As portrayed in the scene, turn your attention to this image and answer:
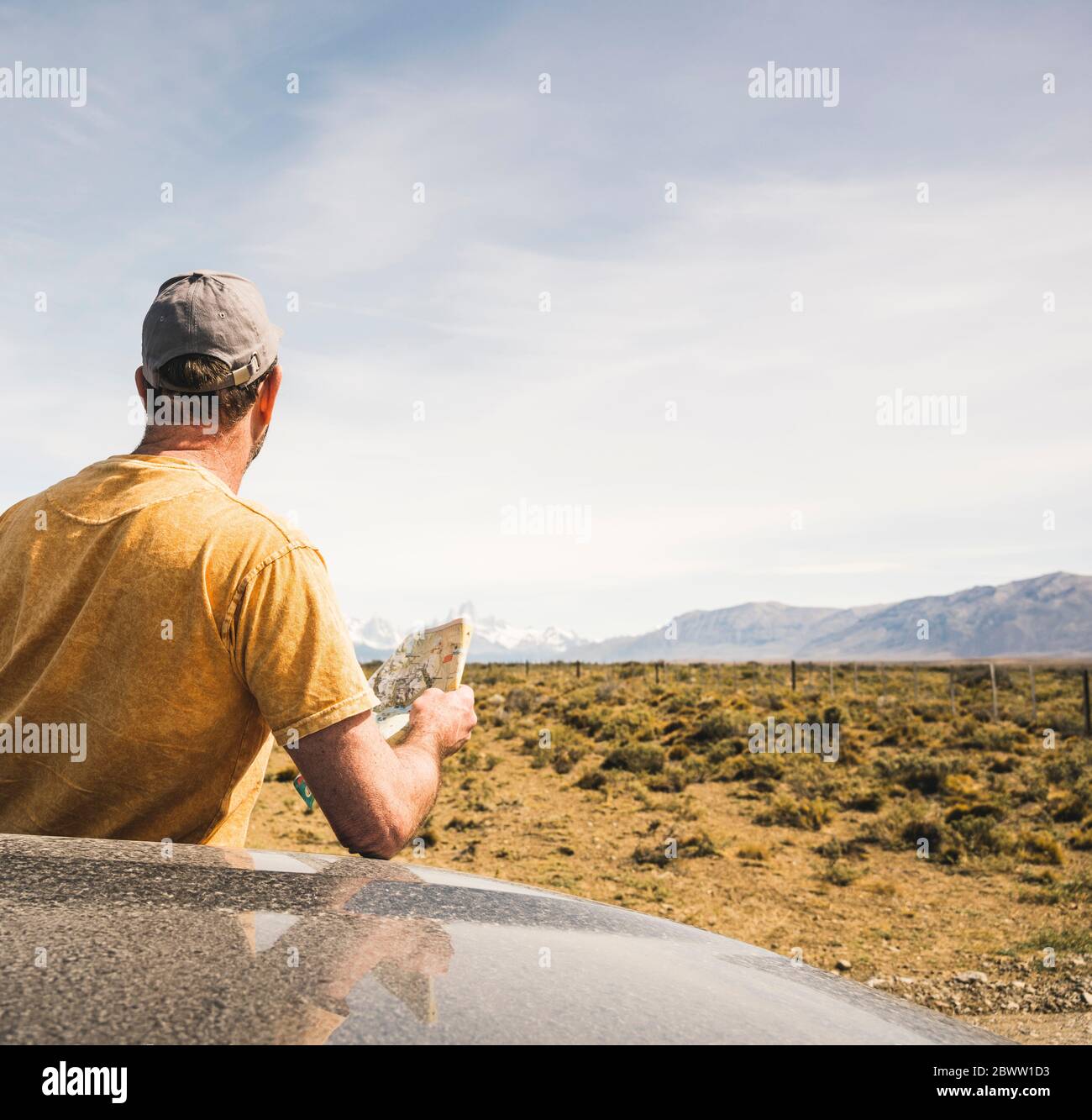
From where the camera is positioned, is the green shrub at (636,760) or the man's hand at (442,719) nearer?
the man's hand at (442,719)

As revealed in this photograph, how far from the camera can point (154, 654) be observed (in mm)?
1758

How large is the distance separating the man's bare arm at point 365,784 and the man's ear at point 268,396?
847 mm

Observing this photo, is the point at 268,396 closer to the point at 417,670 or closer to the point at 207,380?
the point at 207,380

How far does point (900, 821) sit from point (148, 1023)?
12570 millimetres

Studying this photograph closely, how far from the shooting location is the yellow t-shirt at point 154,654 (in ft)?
5.61

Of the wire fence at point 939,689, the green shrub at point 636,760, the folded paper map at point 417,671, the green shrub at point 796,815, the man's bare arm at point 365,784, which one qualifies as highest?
the folded paper map at point 417,671

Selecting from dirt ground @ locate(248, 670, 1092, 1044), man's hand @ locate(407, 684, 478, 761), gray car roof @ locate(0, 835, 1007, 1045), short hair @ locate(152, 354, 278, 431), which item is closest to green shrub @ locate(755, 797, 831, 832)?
dirt ground @ locate(248, 670, 1092, 1044)

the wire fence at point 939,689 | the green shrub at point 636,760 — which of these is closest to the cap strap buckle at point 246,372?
the green shrub at point 636,760

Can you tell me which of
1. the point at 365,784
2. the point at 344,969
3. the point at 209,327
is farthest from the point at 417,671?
the point at 344,969

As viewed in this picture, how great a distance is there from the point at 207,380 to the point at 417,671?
2.91 feet

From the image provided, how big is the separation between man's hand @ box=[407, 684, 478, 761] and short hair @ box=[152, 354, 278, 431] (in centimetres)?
78

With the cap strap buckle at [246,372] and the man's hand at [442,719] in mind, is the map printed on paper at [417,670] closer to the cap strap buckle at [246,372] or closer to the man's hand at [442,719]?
the man's hand at [442,719]

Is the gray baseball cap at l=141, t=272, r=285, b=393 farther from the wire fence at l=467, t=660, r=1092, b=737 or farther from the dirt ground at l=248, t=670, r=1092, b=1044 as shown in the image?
the wire fence at l=467, t=660, r=1092, b=737
